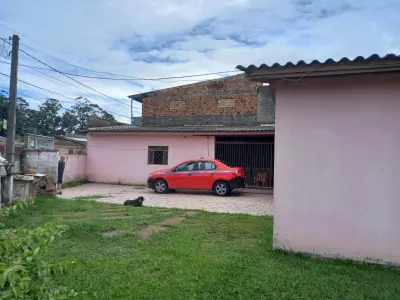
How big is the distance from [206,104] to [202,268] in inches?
746

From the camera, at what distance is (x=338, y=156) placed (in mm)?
4453

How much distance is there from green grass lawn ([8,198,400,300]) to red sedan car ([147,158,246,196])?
619 centimetres

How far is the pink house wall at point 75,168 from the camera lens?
16125 mm

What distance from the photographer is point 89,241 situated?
17.4ft

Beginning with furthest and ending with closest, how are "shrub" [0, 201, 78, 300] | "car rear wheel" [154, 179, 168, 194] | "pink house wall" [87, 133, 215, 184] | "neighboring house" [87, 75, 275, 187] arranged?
"pink house wall" [87, 133, 215, 184], "neighboring house" [87, 75, 275, 187], "car rear wheel" [154, 179, 168, 194], "shrub" [0, 201, 78, 300]

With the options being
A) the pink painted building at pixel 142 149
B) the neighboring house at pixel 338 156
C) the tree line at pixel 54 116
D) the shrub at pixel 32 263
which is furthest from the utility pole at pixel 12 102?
the tree line at pixel 54 116

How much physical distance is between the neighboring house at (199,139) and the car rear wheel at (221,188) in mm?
3254

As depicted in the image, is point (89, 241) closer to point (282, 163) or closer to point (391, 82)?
point (282, 163)

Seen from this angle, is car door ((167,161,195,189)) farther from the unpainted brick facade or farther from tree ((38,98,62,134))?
tree ((38,98,62,134))

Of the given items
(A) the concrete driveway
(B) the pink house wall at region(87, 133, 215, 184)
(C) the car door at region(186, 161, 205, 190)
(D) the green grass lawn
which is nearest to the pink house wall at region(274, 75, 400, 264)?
(D) the green grass lawn

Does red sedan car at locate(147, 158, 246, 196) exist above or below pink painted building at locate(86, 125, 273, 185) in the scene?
below

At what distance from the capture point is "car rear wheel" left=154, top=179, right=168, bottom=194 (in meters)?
13.7

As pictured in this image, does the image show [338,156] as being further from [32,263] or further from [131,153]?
Result: [131,153]

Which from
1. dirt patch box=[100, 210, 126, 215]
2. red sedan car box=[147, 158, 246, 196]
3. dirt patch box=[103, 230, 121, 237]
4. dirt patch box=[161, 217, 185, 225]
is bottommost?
dirt patch box=[100, 210, 126, 215]
